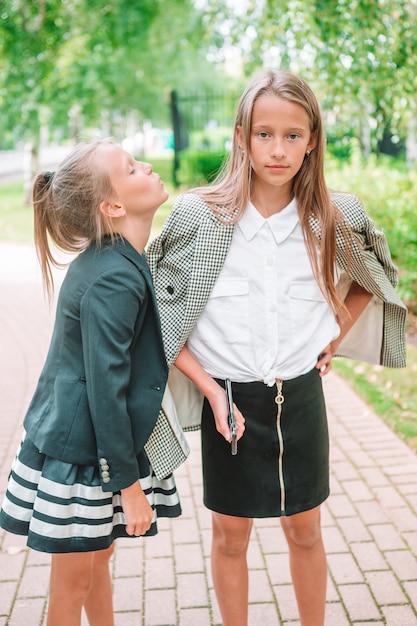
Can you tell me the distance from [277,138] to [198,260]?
1.33 ft

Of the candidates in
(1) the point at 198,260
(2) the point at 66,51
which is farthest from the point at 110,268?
(2) the point at 66,51

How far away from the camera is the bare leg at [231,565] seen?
2.33 meters

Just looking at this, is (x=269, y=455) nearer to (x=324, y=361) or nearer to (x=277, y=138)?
(x=324, y=361)

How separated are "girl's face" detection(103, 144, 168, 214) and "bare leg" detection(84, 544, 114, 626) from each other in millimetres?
1048

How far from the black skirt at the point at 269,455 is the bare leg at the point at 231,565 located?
8 cm

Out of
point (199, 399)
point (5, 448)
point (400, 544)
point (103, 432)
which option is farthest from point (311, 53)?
point (103, 432)

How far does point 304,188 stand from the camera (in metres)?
2.25

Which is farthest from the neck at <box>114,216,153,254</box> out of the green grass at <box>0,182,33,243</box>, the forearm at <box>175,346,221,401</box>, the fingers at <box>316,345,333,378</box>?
the green grass at <box>0,182,33,243</box>

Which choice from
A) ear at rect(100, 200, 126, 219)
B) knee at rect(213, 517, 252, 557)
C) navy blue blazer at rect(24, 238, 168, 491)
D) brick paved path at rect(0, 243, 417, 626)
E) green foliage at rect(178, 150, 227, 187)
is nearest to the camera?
navy blue blazer at rect(24, 238, 168, 491)

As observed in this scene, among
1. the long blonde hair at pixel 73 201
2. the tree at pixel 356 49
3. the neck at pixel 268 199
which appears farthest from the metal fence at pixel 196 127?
the long blonde hair at pixel 73 201

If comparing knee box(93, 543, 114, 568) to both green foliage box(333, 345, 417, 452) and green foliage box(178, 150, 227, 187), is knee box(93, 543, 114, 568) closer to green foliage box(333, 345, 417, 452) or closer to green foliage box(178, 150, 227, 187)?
green foliage box(333, 345, 417, 452)

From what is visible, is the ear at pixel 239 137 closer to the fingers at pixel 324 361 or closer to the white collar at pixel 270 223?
the white collar at pixel 270 223

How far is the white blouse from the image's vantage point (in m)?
2.19

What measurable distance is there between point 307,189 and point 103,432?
0.93 metres
